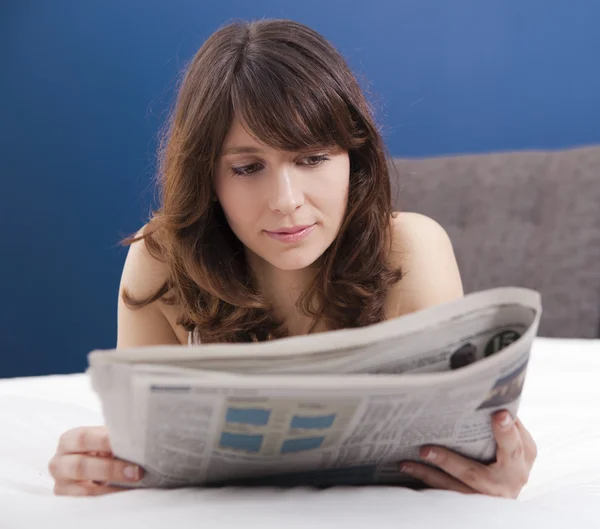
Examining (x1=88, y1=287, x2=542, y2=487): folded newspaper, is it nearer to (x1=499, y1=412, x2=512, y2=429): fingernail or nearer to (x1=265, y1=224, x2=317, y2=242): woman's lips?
(x1=499, y1=412, x2=512, y2=429): fingernail

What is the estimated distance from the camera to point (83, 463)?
29.3 inches

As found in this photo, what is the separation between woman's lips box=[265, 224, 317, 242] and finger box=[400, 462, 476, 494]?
15.2 inches

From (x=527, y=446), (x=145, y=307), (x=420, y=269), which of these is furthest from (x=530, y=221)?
(x=527, y=446)

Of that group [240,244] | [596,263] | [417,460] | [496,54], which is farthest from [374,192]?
[496,54]

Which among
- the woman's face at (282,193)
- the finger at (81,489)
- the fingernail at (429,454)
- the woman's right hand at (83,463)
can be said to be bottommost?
the finger at (81,489)

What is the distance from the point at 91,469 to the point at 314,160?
48cm

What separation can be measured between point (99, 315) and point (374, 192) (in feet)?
6.78

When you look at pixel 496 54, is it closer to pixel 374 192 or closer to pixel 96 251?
pixel 374 192

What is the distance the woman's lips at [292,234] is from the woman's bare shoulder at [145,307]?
326 millimetres

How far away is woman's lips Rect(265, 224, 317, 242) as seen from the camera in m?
1.02

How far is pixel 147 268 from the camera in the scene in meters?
1.29

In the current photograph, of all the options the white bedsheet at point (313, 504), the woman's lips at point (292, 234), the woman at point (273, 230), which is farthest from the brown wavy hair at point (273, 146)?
the white bedsheet at point (313, 504)

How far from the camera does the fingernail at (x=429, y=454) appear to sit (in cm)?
68

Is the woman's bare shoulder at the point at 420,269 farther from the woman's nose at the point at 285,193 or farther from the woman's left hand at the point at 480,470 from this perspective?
the woman's left hand at the point at 480,470
